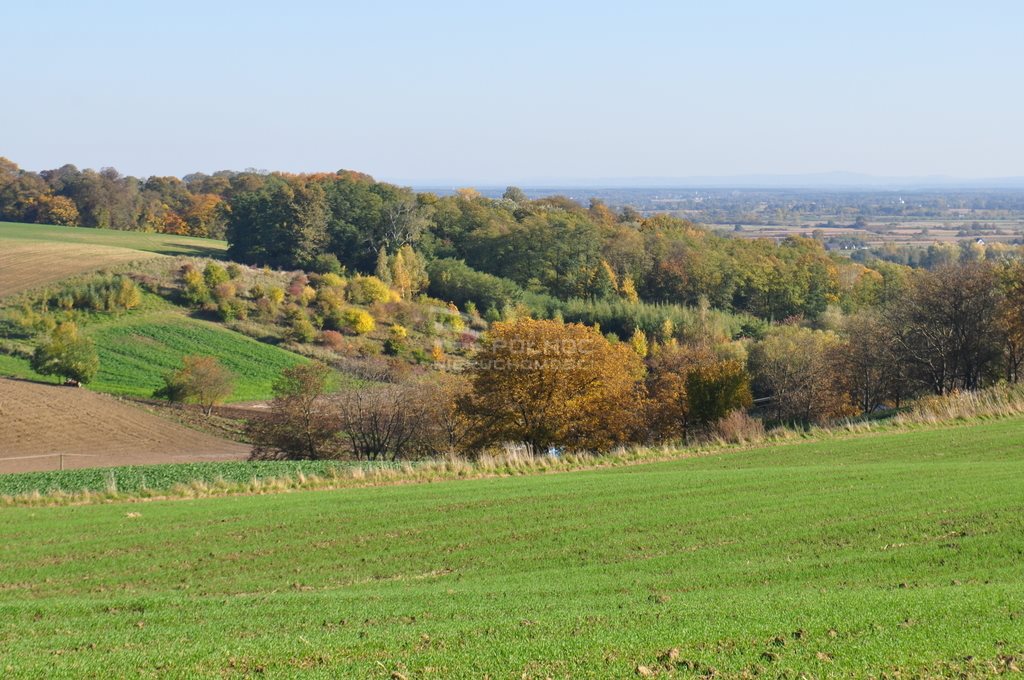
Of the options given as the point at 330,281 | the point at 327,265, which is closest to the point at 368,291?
the point at 330,281

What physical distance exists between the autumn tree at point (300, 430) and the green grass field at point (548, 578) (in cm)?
2304

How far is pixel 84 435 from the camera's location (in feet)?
170

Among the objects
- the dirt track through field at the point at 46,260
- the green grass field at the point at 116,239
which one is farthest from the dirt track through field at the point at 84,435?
the green grass field at the point at 116,239

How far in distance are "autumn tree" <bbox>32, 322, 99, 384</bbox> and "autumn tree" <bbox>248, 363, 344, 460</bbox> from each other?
21.9 metres

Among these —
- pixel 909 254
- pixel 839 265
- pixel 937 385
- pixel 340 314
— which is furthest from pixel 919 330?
pixel 909 254

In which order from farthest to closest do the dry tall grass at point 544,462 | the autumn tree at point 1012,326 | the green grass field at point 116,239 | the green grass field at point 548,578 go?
the green grass field at point 116,239 → the autumn tree at point 1012,326 → the dry tall grass at point 544,462 → the green grass field at point 548,578

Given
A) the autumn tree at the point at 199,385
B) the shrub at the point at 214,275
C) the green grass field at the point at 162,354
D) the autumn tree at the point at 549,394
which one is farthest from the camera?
the shrub at the point at 214,275

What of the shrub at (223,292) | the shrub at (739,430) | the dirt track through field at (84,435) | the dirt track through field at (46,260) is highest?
the dirt track through field at (46,260)

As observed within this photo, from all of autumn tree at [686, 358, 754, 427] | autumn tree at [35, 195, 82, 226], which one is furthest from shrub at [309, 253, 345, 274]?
autumn tree at [686, 358, 754, 427]

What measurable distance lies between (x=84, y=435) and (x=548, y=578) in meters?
44.3

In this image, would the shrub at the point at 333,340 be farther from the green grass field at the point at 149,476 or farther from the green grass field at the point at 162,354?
the green grass field at the point at 149,476

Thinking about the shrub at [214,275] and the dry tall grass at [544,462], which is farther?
the shrub at [214,275]

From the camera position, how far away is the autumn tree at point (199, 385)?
63000 mm

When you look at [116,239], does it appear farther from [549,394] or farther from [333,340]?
[549,394]
